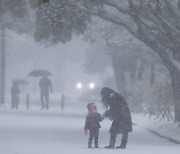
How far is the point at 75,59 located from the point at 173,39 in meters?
94.3

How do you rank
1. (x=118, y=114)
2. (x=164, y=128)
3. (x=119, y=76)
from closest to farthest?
(x=118, y=114)
(x=164, y=128)
(x=119, y=76)

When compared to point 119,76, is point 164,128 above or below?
below

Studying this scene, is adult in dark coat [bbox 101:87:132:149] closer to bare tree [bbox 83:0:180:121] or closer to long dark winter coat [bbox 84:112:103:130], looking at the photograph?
long dark winter coat [bbox 84:112:103:130]

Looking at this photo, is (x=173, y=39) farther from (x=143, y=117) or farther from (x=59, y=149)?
(x=143, y=117)

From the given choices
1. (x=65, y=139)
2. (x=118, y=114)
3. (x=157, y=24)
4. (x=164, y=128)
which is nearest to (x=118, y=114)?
(x=118, y=114)

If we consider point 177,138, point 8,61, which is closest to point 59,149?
point 177,138

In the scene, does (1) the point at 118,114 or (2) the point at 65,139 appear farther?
(2) the point at 65,139

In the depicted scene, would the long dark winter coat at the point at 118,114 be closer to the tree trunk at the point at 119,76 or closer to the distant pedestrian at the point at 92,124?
the distant pedestrian at the point at 92,124

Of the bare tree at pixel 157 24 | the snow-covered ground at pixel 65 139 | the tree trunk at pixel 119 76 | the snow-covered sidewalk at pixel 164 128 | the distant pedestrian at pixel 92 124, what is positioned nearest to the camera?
the snow-covered ground at pixel 65 139

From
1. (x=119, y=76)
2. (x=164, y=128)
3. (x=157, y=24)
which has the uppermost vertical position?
(x=157, y=24)

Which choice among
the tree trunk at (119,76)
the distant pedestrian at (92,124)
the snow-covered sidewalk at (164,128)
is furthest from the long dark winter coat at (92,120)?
the tree trunk at (119,76)

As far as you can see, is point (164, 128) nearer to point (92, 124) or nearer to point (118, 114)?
point (118, 114)

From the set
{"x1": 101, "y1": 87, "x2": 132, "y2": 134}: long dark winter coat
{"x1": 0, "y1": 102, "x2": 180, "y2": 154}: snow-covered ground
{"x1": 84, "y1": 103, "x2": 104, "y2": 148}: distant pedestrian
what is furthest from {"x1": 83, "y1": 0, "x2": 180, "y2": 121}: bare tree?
{"x1": 84, "y1": 103, "x2": 104, "y2": 148}: distant pedestrian

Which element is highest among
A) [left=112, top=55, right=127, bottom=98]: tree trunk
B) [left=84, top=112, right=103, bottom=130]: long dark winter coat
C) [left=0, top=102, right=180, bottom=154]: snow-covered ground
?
[left=112, top=55, right=127, bottom=98]: tree trunk
